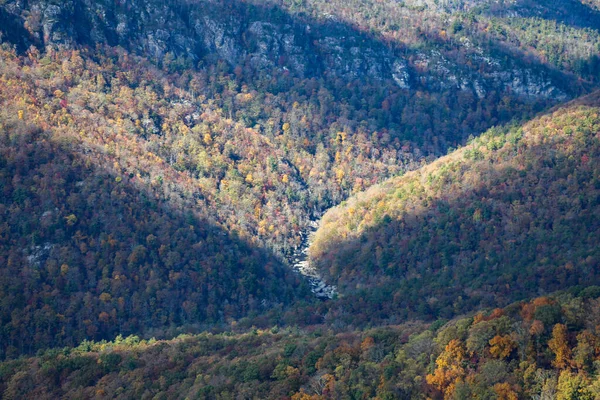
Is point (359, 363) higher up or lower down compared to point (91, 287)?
higher up

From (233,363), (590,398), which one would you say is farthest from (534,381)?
(233,363)

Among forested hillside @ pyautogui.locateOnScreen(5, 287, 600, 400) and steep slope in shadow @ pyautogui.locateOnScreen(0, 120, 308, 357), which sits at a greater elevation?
forested hillside @ pyautogui.locateOnScreen(5, 287, 600, 400)

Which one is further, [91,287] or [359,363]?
[91,287]

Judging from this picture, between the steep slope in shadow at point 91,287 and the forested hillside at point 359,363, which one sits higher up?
the forested hillside at point 359,363

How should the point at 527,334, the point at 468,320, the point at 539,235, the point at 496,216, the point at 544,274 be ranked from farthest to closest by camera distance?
the point at 496,216, the point at 539,235, the point at 544,274, the point at 468,320, the point at 527,334

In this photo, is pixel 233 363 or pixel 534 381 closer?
pixel 534 381

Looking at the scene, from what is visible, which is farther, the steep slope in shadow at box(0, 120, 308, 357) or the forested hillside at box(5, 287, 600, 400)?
the steep slope in shadow at box(0, 120, 308, 357)

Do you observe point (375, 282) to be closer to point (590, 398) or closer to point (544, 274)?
point (544, 274)

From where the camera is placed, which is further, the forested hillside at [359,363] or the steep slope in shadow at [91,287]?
the steep slope in shadow at [91,287]
